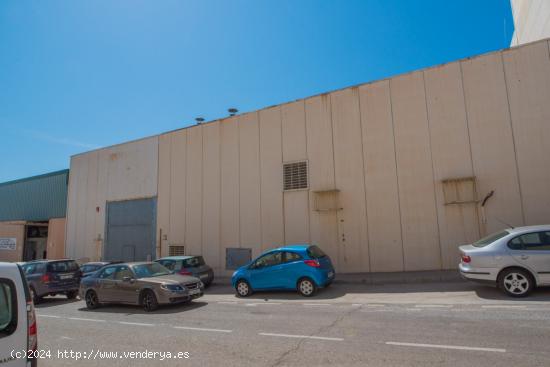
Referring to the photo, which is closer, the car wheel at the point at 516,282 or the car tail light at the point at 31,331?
the car tail light at the point at 31,331

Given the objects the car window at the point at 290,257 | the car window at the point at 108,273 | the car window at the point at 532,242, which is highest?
the car window at the point at 532,242

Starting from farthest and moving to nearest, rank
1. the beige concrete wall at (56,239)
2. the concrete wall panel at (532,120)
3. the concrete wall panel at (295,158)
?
the beige concrete wall at (56,239) < the concrete wall panel at (295,158) < the concrete wall panel at (532,120)

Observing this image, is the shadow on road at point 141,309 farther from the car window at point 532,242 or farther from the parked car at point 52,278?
the car window at point 532,242

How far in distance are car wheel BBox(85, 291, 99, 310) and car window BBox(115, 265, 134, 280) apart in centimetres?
109

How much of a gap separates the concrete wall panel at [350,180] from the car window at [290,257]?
433cm

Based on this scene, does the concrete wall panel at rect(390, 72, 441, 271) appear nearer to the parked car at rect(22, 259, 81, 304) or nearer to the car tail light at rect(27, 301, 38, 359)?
the car tail light at rect(27, 301, 38, 359)

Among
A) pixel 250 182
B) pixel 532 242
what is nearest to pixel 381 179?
pixel 250 182

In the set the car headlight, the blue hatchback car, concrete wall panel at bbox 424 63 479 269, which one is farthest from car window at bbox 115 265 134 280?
concrete wall panel at bbox 424 63 479 269

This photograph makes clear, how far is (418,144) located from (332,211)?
14.1ft

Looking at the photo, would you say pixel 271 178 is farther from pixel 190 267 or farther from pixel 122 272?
pixel 122 272

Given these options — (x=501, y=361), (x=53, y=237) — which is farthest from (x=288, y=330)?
(x=53, y=237)

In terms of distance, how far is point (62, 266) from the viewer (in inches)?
559

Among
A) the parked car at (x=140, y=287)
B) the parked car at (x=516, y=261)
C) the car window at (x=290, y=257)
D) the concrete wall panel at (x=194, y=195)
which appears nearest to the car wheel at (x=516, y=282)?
the parked car at (x=516, y=261)

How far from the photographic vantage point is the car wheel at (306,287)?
10.8 m
